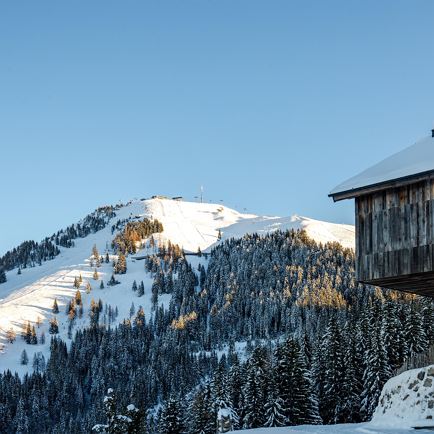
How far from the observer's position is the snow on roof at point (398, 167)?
22266 mm

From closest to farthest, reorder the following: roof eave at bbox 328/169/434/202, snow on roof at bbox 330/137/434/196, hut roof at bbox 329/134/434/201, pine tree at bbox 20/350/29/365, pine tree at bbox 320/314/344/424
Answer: roof eave at bbox 328/169/434/202
hut roof at bbox 329/134/434/201
snow on roof at bbox 330/137/434/196
pine tree at bbox 320/314/344/424
pine tree at bbox 20/350/29/365

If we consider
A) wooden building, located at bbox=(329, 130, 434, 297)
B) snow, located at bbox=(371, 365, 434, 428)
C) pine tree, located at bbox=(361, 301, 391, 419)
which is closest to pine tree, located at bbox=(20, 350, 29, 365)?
pine tree, located at bbox=(361, 301, 391, 419)

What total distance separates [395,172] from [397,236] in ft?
6.81

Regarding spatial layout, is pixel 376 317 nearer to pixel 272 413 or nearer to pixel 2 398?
pixel 272 413

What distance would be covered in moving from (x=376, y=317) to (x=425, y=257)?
167 ft

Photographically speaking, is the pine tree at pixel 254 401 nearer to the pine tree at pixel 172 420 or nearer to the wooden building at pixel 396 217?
the pine tree at pixel 172 420

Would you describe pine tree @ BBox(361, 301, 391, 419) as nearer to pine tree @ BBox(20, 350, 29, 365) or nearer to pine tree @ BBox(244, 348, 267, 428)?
pine tree @ BBox(244, 348, 267, 428)

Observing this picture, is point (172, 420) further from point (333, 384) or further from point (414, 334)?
point (414, 334)

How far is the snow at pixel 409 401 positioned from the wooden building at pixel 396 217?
3404 mm

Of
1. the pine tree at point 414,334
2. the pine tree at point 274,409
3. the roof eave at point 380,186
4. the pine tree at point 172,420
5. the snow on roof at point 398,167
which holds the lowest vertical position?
the pine tree at point 172,420

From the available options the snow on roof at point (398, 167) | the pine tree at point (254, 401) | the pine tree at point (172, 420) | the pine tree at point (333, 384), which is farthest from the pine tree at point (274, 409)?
the snow on roof at point (398, 167)

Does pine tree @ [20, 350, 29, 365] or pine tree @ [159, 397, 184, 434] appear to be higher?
pine tree @ [159, 397, 184, 434]

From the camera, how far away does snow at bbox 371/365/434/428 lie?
23.9 m

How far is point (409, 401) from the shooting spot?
82.0 ft
